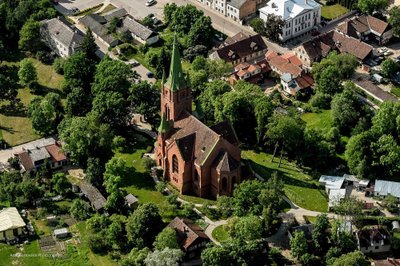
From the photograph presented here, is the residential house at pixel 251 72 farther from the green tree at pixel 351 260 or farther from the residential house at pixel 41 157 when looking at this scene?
the green tree at pixel 351 260

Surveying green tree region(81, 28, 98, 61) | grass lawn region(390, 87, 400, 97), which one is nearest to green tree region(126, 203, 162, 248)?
green tree region(81, 28, 98, 61)

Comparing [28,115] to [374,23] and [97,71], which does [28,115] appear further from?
[374,23]

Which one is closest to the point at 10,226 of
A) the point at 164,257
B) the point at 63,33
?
the point at 164,257

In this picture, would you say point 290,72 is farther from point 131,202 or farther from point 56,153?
point 56,153

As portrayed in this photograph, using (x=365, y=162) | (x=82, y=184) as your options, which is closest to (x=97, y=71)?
(x=82, y=184)

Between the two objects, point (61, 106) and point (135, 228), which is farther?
point (61, 106)

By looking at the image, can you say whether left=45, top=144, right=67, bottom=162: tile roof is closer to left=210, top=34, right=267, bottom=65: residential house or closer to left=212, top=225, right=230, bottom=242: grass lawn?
left=212, top=225, right=230, bottom=242: grass lawn

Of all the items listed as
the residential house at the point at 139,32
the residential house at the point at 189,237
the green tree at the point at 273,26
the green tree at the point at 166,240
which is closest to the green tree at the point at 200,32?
the residential house at the point at 139,32
